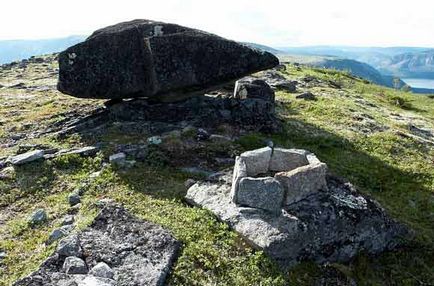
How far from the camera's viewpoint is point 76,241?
11.7m

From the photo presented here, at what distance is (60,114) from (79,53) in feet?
15.2

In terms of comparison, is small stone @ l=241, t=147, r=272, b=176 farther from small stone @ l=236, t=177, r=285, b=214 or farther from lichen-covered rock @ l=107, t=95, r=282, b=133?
lichen-covered rock @ l=107, t=95, r=282, b=133

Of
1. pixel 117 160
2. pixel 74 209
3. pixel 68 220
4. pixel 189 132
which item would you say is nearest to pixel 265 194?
pixel 68 220

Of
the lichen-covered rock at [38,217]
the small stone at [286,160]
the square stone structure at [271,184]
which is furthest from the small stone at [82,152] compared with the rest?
the small stone at [286,160]

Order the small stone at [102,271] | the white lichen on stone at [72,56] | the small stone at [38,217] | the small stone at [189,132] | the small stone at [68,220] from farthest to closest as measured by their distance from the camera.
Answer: the white lichen on stone at [72,56] → the small stone at [189,132] → the small stone at [38,217] → the small stone at [68,220] → the small stone at [102,271]

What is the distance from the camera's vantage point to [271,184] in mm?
13625

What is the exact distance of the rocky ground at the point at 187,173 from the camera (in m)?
12.5

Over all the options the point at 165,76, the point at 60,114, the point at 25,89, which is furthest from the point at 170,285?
the point at 25,89

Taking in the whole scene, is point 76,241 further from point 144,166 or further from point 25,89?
point 25,89

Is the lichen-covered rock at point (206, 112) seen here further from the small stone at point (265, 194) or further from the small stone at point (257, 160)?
the small stone at point (265, 194)

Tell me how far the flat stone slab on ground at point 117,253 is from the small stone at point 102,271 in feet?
0.09

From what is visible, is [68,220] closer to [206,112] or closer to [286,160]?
[286,160]

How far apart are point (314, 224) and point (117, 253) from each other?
217 inches

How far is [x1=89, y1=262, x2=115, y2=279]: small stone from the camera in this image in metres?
10.6
